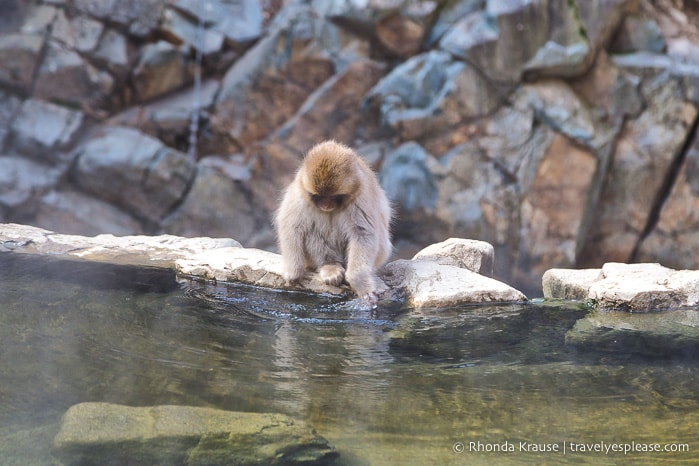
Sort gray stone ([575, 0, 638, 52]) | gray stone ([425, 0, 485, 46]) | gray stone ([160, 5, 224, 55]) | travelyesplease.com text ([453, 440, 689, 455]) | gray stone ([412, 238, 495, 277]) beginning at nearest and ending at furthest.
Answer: travelyesplease.com text ([453, 440, 689, 455]) < gray stone ([412, 238, 495, 277]) < gray stone ([575, 0, 638, 52]) < gray stone ([425, 0, 485, 46]) < gray stone ([160, 5, 224, 55])

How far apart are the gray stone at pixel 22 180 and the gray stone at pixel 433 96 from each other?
17.6ft

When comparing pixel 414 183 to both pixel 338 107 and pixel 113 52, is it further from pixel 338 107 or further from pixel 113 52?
pixel 113 52

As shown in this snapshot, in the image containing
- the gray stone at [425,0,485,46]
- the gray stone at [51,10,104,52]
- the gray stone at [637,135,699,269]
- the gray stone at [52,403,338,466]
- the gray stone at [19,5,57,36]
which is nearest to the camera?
the gray stone at [52,403,338,466]

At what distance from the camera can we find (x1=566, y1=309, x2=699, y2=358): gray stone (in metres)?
3.45

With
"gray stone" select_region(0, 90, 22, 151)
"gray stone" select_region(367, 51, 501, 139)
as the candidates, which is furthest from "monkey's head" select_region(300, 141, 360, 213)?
"gray stone" select_region(0, 90, 22, 151)

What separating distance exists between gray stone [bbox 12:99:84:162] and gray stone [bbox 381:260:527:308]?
849 cm

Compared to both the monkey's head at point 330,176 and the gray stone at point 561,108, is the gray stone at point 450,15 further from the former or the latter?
the monkey's head at point 330,176

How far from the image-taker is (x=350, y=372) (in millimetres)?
3090

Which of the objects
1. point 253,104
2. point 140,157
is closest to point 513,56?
point 253,104

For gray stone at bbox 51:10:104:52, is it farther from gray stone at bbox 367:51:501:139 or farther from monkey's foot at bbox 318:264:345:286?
monkey's foot at bbox 318:264:345:286

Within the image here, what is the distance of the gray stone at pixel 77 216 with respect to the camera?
36.5 ft

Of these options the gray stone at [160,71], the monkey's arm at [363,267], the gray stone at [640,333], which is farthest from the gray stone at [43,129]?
the gray stone at [640,333]

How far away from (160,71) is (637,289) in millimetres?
9850

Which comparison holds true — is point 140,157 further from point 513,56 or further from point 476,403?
point 476,403
